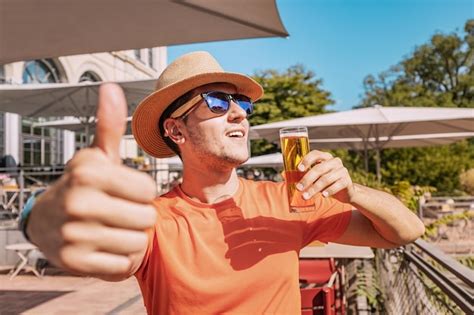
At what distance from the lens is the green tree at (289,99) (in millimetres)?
28172

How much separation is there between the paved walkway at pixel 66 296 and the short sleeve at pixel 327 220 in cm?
399

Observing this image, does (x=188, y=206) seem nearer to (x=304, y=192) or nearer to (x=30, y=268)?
(x=304, y=192)

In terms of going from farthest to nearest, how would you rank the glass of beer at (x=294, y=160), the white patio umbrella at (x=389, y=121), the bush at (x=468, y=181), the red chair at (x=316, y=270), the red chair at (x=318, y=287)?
1. the bush at (x=468, y=181)
2. the white patio umbrella at (x=389, y=121)
3. the red chair at (x=316, y=270)
4. the red chair at (x=318, y=287)
5. the glass of beer at (x=294, y=160)

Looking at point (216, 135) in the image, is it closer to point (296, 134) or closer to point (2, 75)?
point (296, 134)

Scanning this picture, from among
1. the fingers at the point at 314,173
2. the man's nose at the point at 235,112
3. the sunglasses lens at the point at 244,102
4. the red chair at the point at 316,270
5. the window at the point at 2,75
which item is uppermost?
the window at the point at 2,75

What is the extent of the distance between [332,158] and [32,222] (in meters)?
0.93

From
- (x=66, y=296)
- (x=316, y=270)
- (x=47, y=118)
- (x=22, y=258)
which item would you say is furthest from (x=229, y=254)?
(x=47, y=118)

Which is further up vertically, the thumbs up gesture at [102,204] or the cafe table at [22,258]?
the thumbs up gesture at [102,204]

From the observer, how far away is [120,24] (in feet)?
11.7

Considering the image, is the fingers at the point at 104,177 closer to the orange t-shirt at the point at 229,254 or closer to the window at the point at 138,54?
the orange t-shirt at the point at 229,254

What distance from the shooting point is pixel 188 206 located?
1.63 m

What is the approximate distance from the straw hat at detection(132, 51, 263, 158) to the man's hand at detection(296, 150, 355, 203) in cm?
45

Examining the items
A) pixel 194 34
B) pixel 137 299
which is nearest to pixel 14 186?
pixel 137 299

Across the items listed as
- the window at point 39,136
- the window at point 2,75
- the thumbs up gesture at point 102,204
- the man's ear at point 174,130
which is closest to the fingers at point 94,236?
the thumbs up gesture at point 102,204
